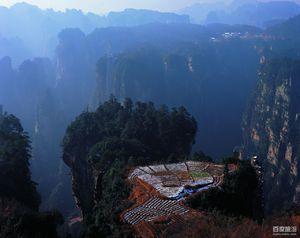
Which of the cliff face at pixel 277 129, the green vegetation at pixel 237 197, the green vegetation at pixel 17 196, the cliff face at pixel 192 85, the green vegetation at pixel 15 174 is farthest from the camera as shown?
the cliff face at pixel 192 85

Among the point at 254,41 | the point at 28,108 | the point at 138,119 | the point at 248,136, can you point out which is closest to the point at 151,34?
the point at 254,41

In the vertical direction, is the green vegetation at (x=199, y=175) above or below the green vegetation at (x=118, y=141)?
above

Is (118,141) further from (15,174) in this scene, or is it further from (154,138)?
(15,174)

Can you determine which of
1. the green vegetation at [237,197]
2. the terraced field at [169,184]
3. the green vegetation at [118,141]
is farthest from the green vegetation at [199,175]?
the green vegetation at [118,141]

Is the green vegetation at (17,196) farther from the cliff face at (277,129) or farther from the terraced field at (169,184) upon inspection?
the cliff face at (277,129)

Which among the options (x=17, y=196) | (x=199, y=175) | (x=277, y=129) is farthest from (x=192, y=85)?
(x=199, y=175)

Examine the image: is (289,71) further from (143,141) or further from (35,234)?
(35,234)
